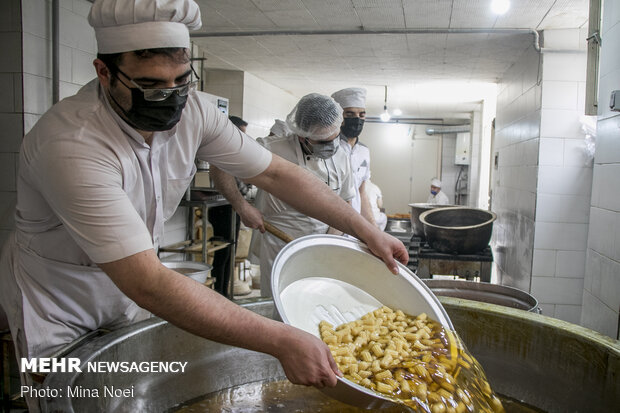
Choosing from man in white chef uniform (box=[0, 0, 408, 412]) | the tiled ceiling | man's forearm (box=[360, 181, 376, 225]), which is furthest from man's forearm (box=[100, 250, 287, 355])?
the tiled ceiling

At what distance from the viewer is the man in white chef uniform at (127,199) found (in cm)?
92

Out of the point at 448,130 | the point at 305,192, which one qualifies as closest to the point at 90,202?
the point at 305,192

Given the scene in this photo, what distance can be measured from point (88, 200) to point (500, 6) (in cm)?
345

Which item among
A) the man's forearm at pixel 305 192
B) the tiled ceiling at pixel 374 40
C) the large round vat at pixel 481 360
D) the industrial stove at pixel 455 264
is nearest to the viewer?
the large round vat at pixel 481 360

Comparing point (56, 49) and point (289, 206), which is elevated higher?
point (56, 49)

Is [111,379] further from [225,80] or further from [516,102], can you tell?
[225,80]

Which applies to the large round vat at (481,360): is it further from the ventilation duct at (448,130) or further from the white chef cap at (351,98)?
the ventilation duct at (448,130)

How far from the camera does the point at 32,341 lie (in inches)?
47.2

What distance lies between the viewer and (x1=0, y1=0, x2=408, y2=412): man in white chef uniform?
0.92 meters

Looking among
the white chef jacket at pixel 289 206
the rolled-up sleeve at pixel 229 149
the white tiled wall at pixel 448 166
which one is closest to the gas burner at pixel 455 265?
the white chef jacket at pixel 289 206

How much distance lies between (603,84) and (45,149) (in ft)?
8.19

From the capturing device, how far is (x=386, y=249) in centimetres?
138

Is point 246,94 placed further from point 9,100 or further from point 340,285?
point 340,285

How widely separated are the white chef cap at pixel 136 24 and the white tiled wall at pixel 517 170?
3.70 meters
